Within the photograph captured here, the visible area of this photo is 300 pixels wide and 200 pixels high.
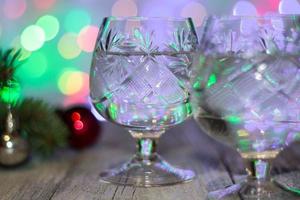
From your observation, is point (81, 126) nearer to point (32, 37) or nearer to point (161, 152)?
point (161, 152)

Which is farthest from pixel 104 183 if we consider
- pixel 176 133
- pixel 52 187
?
pixel 176 133

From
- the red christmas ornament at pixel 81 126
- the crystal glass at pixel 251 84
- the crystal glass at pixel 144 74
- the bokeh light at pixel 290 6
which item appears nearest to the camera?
the crystal glass at pixel 251 84

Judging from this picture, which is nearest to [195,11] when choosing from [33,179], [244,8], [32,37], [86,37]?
[244,8]

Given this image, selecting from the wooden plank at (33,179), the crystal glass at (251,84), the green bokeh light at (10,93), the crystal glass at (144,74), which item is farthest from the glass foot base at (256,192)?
the green bokeh light at (10,93)

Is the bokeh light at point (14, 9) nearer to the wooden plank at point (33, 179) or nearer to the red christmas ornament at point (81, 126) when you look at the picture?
the red christmas ornament at point (81, 126)

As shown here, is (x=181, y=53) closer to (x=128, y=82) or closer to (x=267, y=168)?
(x=128, y=82)
